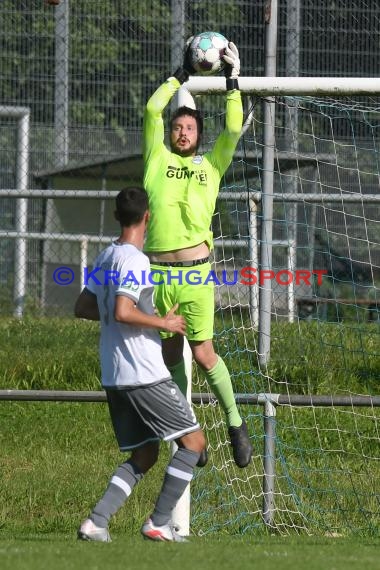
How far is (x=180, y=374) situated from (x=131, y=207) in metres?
1.62

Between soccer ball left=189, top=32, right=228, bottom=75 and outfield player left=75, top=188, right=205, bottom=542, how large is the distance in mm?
1431

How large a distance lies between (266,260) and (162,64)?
4.21m

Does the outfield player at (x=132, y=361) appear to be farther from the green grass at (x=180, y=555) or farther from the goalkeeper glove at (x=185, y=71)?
the goalkeeper glove at (x=185, y=71)

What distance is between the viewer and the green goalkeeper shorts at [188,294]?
752 centimetres

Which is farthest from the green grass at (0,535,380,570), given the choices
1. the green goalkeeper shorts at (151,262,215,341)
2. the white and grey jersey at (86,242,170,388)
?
A: the green goalkeeper shorts at (151,262,215,341)

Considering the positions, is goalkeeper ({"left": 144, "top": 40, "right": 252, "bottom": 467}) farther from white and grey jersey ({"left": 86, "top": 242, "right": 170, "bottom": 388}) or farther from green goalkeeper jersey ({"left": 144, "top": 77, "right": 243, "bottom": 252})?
white and grey jersey ({"left": 86, "top": 242, "right": 170, "bottom": 388})

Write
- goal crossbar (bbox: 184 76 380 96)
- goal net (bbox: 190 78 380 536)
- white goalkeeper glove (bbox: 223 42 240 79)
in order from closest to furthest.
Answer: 1. white goalkeeper glove (bbox: 223 42 240 79)
2. goal crossbar (bbox: 184 76 380 96)
3. goal net (bbox: 190 78 380 536)

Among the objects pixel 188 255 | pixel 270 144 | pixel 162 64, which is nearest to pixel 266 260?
pixel 270 144

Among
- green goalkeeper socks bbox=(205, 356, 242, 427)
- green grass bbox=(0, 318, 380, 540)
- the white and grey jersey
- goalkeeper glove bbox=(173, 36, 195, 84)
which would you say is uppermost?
goalkeeper glove bbox=(173, 36, 195, 84)

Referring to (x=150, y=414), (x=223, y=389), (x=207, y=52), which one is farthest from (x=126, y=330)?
(x=207, y=52)

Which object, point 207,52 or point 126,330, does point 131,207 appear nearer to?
point 126,330

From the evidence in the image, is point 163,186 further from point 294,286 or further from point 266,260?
point 294,286

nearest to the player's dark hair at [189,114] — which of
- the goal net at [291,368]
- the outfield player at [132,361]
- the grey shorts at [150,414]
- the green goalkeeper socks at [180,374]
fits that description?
the goal net at [291,368]

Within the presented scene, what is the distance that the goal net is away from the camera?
8766mm
